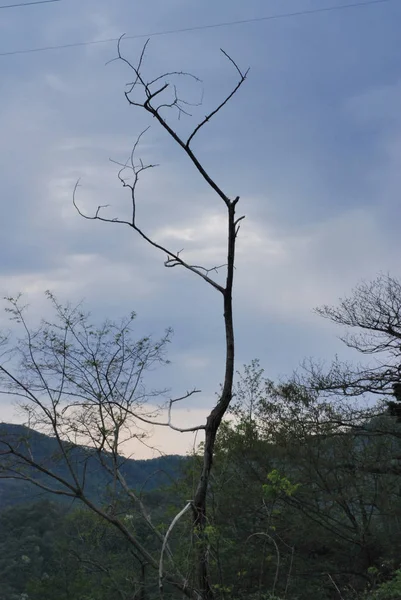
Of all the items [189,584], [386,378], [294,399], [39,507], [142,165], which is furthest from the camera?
[39,507]

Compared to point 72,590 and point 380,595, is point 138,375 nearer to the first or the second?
point 380,595

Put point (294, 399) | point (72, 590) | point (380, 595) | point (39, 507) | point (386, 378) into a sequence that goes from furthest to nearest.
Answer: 1. point (39, 507)
2. point (72, 590)
3. point (294, 399)
4. point (386, 378)
5. point (380, 595)

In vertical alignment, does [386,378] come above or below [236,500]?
above

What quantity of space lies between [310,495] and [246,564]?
3793mm

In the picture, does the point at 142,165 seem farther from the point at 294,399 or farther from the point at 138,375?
the point at 294,399

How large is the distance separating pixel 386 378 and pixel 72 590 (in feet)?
67.7

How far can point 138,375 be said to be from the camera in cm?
806

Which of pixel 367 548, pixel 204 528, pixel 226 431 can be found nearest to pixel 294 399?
pixel 226 431

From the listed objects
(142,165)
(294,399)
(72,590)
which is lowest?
(72,590)

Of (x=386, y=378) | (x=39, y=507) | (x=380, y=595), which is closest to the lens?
(x=380, y=595)

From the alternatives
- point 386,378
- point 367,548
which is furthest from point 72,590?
point 386,378

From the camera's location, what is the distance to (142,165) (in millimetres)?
5707

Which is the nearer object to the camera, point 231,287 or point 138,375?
point 231,287

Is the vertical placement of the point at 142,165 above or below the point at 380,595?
above
